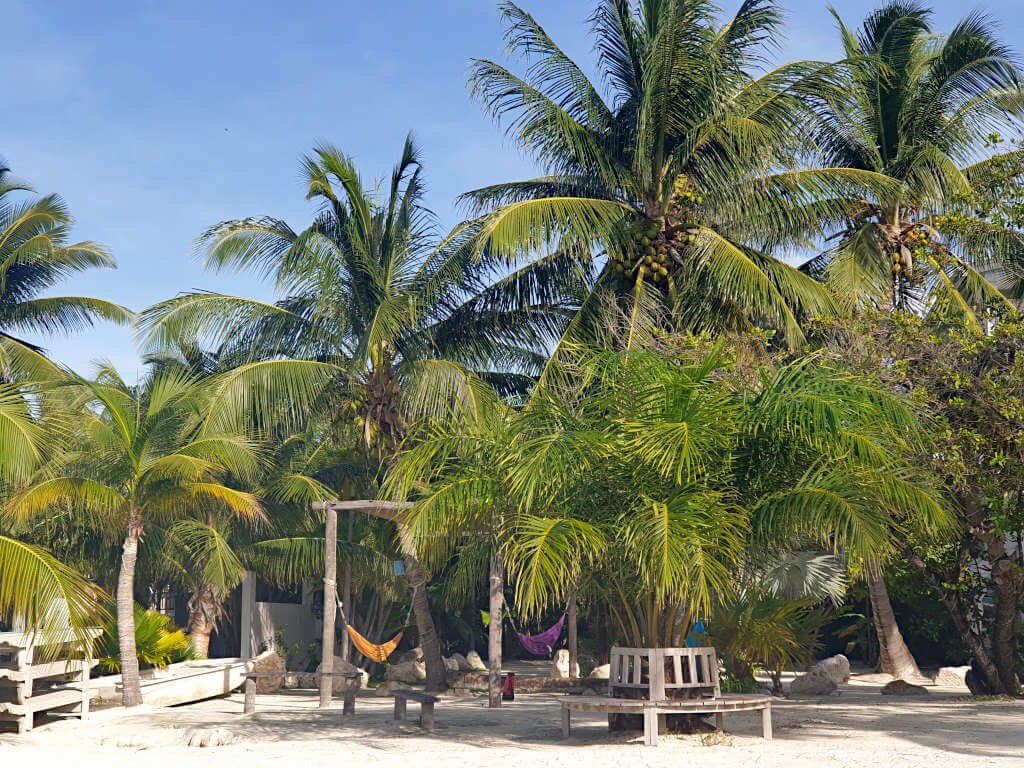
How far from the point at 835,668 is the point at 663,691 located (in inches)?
320

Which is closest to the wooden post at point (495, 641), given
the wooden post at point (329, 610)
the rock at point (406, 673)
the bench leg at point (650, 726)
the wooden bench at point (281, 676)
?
the wooden bench at point (281, 676)

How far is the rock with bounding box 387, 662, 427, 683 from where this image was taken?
19.0 meters

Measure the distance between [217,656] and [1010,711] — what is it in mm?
17731

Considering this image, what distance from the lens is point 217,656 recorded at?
24.1 meters

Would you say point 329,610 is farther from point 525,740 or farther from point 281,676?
point 525,740

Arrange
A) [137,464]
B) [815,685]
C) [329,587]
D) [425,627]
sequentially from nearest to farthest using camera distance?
[137,464], [329,587], [815,685], [425,627]

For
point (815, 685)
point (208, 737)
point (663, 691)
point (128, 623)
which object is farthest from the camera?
point (815, 685)

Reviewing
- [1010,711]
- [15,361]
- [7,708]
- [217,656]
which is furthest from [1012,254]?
[217,656]

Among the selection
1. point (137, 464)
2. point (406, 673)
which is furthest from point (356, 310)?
point (406, 673)

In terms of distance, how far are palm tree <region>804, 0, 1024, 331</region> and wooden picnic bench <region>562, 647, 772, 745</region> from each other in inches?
285

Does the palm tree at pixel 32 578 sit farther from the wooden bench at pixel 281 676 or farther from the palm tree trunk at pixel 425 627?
the palm tree trunk at pixel 425 627

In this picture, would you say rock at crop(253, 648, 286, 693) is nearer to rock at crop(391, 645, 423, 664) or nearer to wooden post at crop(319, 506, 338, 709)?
wooden post at crop(319, 506, 338, 709)

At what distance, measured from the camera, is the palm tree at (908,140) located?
15.3m

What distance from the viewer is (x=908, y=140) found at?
52.9 feet
